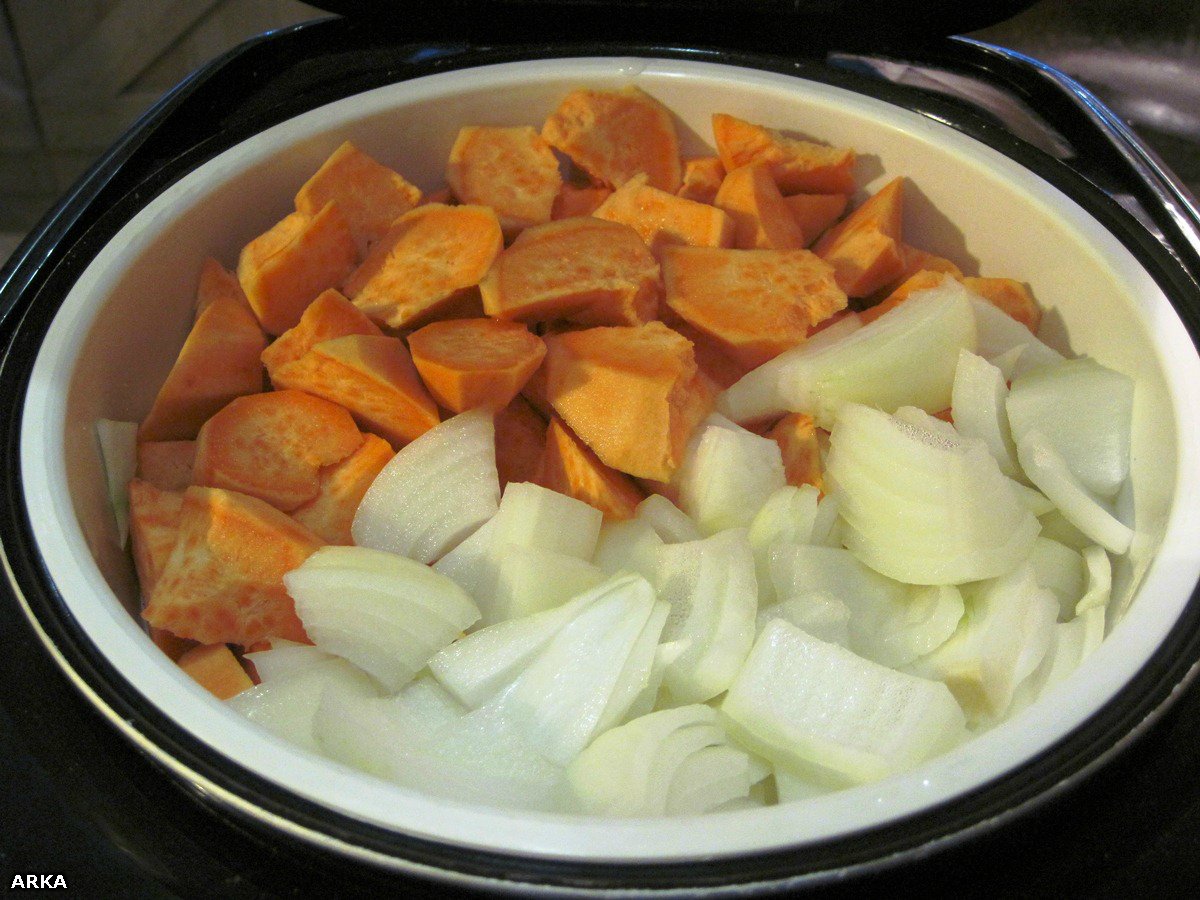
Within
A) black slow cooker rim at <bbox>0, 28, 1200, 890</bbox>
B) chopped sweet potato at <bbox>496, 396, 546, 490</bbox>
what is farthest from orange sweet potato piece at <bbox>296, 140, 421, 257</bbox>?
black slow cooker rim at <bbox>0, 28, 1200, 890</bbox>

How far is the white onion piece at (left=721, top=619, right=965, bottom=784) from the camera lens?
0.67 m

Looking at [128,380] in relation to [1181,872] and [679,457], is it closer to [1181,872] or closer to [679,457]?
[679,457]

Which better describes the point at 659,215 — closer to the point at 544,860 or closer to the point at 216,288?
the point at 216,288

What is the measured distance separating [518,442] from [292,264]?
0.88 ft

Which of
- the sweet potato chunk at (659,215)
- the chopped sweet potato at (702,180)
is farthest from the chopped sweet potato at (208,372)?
the chopped sweet potato at (702,180)

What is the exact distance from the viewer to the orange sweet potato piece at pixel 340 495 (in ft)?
2.85

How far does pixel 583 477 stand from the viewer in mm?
870

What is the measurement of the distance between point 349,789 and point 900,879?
Result: 0.30 metres

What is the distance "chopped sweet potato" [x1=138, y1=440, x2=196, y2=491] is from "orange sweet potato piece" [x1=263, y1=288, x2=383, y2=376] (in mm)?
103

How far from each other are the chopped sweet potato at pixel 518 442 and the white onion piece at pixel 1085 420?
41cm

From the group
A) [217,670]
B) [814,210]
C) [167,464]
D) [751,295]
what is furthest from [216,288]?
[814,210]

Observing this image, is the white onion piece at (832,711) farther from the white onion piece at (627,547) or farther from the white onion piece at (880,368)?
the white onion piece at (880,368)

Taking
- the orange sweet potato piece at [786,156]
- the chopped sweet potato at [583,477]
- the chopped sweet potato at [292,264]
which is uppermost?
the orange sweet potato piece at [786,156]

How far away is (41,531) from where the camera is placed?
72cm
